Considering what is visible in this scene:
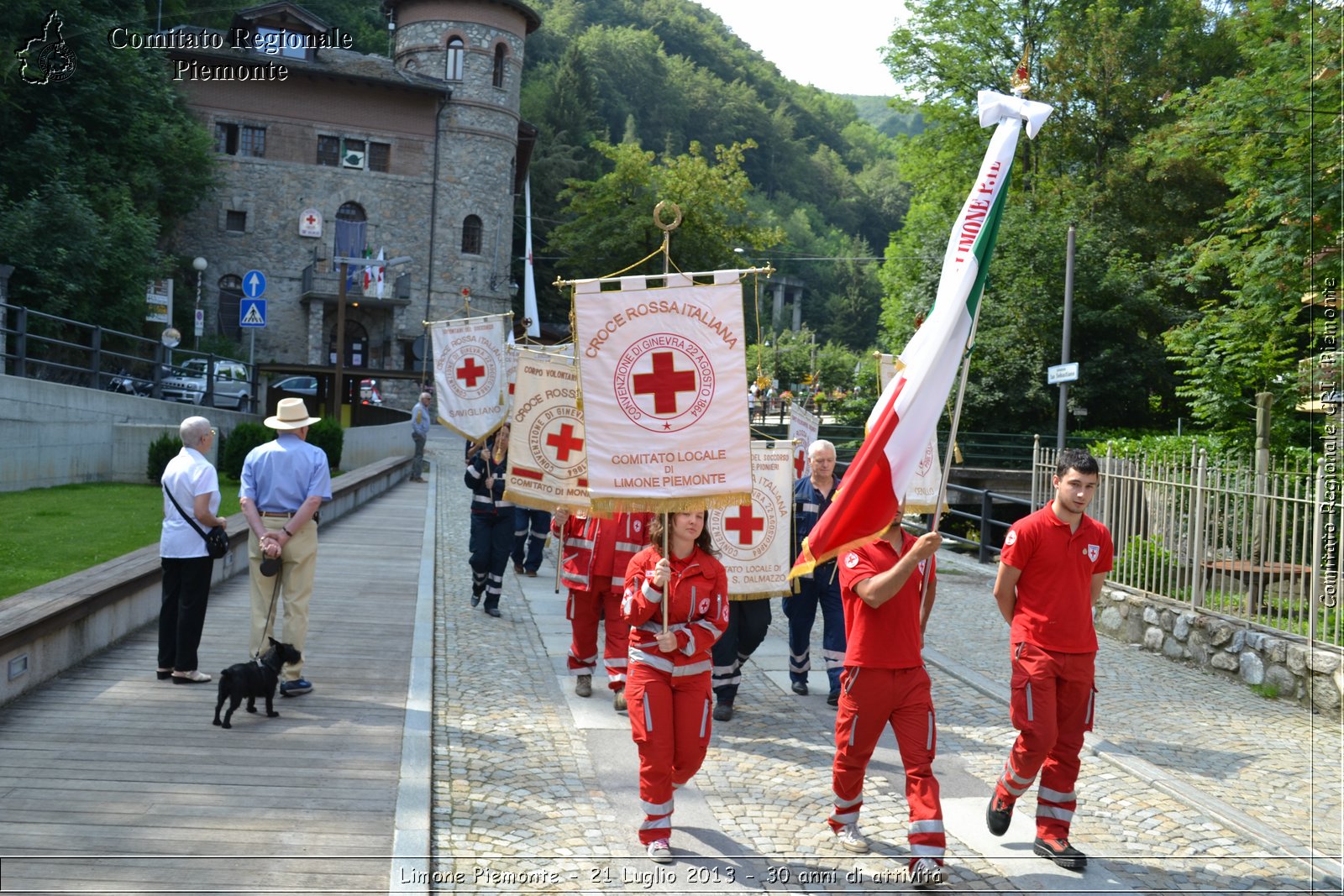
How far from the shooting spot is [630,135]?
332 ft

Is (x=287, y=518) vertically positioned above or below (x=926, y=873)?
above

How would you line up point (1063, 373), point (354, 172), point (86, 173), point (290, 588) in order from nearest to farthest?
point (290, 588) → point (1063, 373) → point (86, 173) → point (354, 172)

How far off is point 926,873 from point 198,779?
3.78 m

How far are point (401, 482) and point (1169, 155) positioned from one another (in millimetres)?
18074

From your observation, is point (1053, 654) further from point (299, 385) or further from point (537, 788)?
point (299, 385)

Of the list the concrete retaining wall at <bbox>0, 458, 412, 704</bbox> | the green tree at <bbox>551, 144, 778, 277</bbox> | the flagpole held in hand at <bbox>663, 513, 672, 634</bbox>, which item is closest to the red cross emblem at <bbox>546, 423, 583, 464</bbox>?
the concrete retaining wall at <bbox>0, 458, 412, 704</bbox>

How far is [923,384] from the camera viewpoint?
590 centimetres

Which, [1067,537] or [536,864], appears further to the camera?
[1067,537]

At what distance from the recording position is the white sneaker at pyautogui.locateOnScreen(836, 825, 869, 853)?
233 inches

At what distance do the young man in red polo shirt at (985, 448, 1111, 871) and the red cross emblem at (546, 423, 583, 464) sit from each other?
502 centimetres

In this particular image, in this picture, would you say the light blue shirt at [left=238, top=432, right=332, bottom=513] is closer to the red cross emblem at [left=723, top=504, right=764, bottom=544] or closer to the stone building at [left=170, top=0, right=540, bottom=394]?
the red cross emblem at [left=723, top=504, right=764, bottom=544]

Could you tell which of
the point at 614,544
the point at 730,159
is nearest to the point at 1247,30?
the point at 614,544

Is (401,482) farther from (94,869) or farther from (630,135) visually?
(630,135)

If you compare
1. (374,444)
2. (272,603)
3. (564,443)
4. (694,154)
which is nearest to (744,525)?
(564,443)
